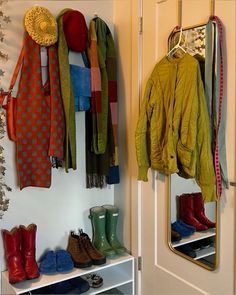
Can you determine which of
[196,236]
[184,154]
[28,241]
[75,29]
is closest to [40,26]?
[75,29]

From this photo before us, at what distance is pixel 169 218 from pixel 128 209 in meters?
0.39

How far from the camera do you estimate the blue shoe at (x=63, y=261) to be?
78.3 inches

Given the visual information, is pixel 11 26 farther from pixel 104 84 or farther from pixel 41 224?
pixel 41 224

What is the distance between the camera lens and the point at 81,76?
81.4 inches

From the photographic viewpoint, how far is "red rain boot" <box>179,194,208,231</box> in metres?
1.78

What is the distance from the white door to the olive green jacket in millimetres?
113

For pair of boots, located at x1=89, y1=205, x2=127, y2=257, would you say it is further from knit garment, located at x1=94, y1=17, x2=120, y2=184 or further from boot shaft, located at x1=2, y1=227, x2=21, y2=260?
boot shaft, located at x1=2, y1=227, x2=21, y2=260

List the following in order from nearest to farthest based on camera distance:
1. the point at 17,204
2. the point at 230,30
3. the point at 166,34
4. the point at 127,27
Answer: the point at 230,30
the point at 166,34
the point at 17,204
the point at 127,27

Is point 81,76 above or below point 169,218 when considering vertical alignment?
above

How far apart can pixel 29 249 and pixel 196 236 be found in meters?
0.95

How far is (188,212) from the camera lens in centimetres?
183

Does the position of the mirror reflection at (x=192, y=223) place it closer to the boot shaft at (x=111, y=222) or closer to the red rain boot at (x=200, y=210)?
the red rain boot at (x=200, y=210)

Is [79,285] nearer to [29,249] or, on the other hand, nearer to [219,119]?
[29,249]


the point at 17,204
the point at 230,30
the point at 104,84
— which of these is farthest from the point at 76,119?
the point at 230,30
